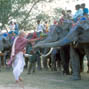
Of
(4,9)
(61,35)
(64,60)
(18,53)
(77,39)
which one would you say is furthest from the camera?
(4,9)

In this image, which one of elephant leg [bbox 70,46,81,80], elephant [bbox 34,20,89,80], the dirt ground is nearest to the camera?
the dirt ground

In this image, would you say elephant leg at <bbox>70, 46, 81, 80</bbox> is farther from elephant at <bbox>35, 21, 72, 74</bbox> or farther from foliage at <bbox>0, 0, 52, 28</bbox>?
foliage at <bbox>0, 0, 52, 28</bbox>

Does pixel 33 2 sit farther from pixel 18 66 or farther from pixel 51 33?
pixel 18 66

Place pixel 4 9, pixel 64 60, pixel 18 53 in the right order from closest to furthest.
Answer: pixel 18 53, pixel 64 60, pixel 4 9

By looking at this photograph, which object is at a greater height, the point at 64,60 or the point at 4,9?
the point at 4,9

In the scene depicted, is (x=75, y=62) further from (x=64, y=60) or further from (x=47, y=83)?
(x=64, y=60)

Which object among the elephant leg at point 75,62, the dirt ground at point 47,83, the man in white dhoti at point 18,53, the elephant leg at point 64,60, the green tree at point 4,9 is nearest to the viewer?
the dirt ground at point 47,83

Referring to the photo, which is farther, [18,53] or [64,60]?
[64,60]

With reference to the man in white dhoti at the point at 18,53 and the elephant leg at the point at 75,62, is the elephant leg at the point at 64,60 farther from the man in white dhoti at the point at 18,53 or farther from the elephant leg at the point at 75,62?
the man in white dhoti at the point at 18,53

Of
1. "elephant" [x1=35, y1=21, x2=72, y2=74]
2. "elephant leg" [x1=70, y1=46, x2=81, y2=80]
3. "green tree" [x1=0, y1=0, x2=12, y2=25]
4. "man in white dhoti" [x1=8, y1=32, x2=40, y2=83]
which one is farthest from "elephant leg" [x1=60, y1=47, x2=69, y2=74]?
"green tree" [x1=0, y1=0, x2=12, y2=25]

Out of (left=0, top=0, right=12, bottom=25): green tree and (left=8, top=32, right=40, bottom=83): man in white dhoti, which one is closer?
(left=8, top=32, right=40, bottom=83): man in white dhoti

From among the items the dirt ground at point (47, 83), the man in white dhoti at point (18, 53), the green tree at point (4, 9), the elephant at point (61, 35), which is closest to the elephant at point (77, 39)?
the dirt ground at point (47, 83)

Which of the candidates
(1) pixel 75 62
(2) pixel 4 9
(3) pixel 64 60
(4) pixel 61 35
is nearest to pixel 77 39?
(1) pixel 75 62

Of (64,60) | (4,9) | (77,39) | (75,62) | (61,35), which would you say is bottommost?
(64,60)
